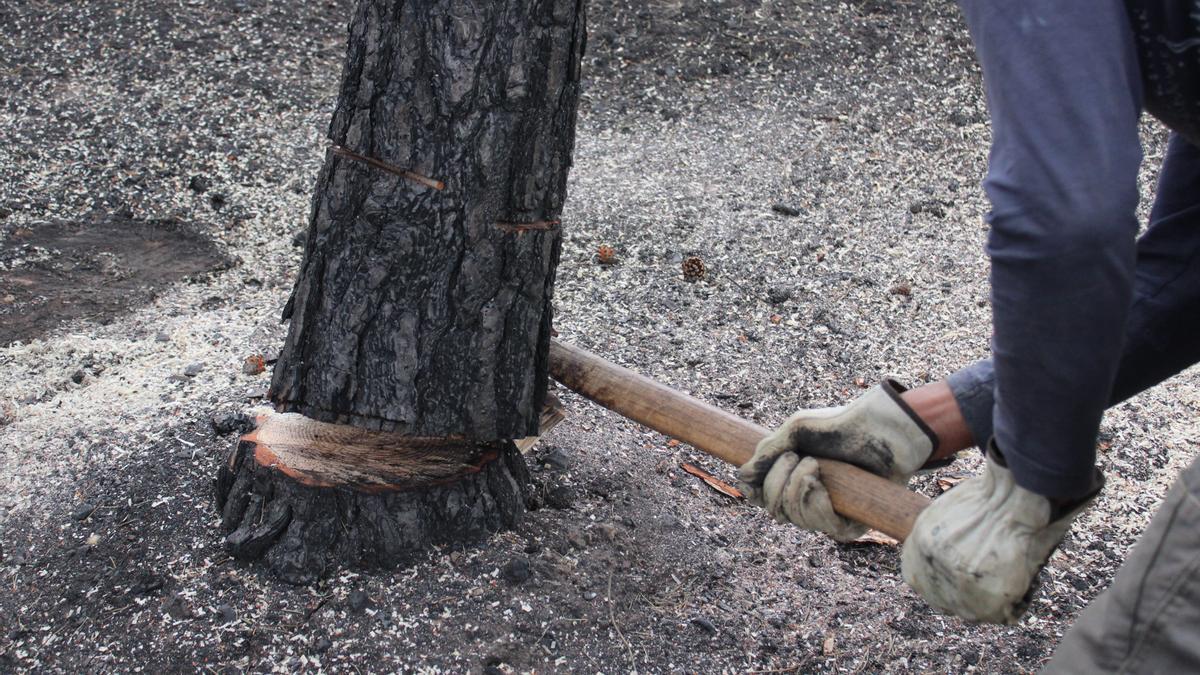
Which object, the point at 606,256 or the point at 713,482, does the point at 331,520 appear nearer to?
the point at 713,482

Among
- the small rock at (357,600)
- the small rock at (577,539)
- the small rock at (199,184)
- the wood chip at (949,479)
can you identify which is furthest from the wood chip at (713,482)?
the small rock at (199,184)

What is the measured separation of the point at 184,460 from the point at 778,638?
4.98 feet

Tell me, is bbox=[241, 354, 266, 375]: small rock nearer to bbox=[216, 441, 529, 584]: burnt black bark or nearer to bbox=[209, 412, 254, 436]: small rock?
bbox=[209, 412, 254, 436]: small rock

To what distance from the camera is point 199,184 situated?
4.00 metres

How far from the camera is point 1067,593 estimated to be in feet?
7.93

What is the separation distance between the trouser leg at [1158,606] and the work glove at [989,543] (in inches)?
6.8

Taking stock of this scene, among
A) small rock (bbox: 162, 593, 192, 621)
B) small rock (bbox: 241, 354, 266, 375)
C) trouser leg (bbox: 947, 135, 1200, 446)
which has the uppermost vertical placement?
trouser leg (bbox: 947, 135, 1200, 446)

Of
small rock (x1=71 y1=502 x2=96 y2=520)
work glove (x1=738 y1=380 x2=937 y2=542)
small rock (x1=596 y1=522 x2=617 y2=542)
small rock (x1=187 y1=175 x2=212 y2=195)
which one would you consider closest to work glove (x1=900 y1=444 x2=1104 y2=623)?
work glove (x1=738 y1=380 x2=937 y2=542)

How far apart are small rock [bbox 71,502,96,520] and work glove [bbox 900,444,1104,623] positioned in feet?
6.18

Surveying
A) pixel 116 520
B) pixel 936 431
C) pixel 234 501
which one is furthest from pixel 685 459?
pixel 116 520

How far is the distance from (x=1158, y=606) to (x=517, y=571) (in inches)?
51.4

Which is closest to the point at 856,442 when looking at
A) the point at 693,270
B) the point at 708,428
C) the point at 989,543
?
the point at 708,428

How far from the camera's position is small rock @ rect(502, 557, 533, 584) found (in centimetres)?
222

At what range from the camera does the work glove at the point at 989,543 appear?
1519mm
